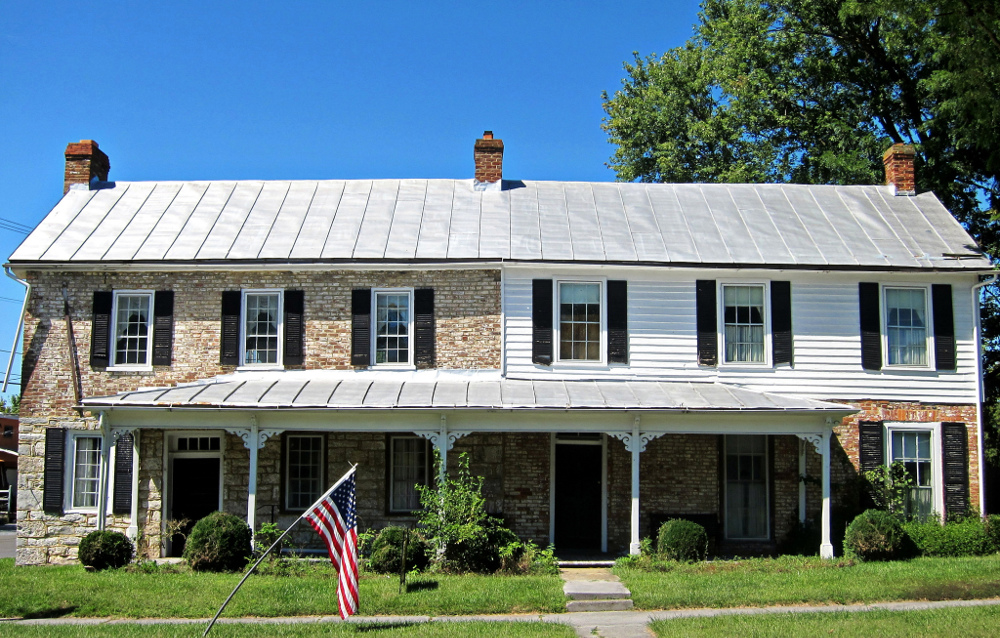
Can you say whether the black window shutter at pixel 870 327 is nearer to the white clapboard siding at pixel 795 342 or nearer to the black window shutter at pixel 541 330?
the white clapboard siding at pixel 795 342

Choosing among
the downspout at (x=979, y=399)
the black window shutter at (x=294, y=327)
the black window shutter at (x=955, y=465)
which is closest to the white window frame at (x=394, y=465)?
the black window shutter at (x=294, y=327)

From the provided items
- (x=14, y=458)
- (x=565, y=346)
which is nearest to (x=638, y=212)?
(x=565, y=346)

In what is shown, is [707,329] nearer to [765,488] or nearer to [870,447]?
[765,488]

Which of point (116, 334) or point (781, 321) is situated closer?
point (781, 321)

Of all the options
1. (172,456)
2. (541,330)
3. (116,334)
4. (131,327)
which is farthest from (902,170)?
(116,334)

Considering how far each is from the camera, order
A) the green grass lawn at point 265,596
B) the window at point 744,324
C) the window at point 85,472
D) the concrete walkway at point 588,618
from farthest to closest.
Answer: the window at point 85,472 → the window at point 744,324 → the green grass lawn at point 265,596 → the concrete walkway at point 588,618

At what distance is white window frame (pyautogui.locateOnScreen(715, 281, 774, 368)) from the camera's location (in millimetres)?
17266

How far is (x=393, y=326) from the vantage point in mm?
17562

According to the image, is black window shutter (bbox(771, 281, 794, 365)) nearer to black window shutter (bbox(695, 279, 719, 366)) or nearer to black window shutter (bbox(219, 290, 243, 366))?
black window shutter (bbox(695, 279, 719, 366))

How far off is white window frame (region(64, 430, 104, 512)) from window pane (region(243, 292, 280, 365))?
11.4ft

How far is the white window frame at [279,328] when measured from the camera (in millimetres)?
17469

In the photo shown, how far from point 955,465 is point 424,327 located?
10.6 metres

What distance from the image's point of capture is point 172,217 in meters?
19.2

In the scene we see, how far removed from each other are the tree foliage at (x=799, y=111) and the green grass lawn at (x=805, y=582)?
793cm
